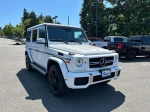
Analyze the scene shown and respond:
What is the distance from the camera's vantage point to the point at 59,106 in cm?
414

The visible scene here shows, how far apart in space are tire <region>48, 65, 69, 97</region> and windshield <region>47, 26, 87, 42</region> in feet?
4.02

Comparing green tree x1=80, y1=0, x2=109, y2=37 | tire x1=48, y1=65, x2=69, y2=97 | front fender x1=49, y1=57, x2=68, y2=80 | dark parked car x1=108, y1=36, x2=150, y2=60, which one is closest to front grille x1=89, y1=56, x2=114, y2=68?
front fender x1=49, y1=57, x2=68, y2=80

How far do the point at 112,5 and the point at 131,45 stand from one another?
22022 mm

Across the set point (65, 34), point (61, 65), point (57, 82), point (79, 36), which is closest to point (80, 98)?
point (57, 82)

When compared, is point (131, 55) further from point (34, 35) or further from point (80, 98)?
point (80, 98)

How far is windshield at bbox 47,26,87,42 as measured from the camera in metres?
5.63

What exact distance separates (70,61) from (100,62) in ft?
2.86

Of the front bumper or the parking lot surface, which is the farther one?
the front bumper

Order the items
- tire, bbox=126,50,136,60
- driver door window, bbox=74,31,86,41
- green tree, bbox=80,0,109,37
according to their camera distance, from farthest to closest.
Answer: green tree, bbox=80,0,109,37 → tire, bbox=126,50,136,60 → driver door window, bbox=74,31,86,41

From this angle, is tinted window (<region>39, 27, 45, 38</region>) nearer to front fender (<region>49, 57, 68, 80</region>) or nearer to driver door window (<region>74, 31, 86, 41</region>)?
driver door window (<region>74, 31, 86, 41</region>)

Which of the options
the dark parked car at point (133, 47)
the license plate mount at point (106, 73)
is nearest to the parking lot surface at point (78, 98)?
the license plate mount at point (106, 73)

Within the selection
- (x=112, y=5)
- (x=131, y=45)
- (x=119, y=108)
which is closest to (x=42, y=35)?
(x=119, y=108)

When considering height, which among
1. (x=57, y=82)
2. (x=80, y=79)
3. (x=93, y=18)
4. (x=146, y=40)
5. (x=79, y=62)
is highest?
(x=93, y=18)

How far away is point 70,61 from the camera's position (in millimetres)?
4242
